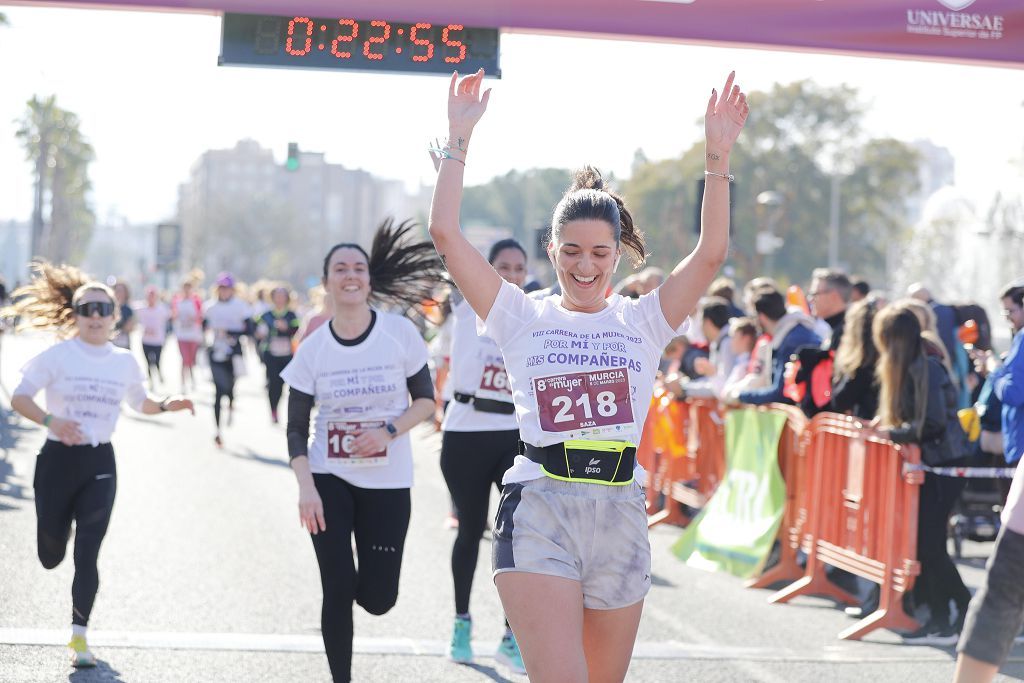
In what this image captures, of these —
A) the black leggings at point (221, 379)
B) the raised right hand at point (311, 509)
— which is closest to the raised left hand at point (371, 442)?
the raised right hand at point (311, 509)

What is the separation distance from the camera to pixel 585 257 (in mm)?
4273

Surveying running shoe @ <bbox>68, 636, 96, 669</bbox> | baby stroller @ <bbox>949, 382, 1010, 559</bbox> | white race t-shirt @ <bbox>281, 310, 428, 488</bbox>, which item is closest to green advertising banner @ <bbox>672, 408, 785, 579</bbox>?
baby stroller @ <bbox>949, 382, 1010, 559</bbox>

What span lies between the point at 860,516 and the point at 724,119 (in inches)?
199

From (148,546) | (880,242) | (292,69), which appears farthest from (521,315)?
(880,242)

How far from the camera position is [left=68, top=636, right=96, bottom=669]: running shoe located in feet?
22.5

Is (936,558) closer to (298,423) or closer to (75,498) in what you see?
(298,423)

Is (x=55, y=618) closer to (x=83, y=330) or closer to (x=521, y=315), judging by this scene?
(x=83, y=330)

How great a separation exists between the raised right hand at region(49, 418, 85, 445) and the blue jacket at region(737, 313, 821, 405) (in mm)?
4895

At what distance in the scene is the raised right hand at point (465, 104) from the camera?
4242 millimetres

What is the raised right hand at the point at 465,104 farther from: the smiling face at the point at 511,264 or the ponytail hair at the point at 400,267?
the smiling face at the point at 511,264

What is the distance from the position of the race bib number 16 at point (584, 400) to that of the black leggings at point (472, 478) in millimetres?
3251

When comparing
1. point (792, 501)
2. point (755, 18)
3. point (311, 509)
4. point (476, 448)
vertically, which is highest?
point (755, 18)

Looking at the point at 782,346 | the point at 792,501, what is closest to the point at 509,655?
the point at 792,501

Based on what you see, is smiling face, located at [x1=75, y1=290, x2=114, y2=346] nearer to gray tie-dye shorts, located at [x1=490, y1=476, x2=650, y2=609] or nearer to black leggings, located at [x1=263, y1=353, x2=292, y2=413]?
gray tie-dye shorts, located at [x1=490, y1=476, x2=650, y2=609]
